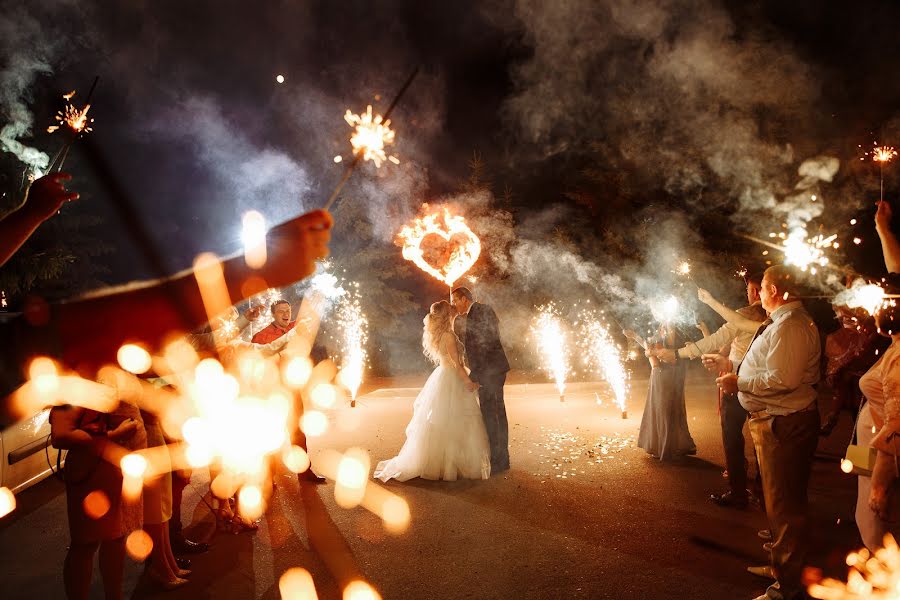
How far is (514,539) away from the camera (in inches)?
198

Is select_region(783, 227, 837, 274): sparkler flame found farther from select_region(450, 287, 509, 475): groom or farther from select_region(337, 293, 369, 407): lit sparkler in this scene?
select_region(337, 293, 369, 407): lit sparkler

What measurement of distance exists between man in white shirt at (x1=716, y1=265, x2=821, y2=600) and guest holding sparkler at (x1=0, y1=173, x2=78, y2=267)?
4.40 metres

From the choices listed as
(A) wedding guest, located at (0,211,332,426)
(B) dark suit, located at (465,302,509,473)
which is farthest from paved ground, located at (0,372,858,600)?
(A) wedding guest, located at (0,211,332,426)

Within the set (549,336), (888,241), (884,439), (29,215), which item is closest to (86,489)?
(29,215)

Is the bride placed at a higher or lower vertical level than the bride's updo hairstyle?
lower

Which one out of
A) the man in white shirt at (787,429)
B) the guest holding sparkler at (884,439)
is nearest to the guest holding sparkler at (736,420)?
the man in white shirt at (787,429)

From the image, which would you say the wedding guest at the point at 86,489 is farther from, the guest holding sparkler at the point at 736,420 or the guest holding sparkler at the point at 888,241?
the guest holding sparkler at the point at 888,241

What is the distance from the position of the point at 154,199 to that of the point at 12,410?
23.7m

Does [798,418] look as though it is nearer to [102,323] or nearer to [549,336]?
[102,323]

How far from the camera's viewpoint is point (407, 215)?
964 inches

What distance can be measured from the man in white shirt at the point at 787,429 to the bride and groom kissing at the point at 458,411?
368 centimetres

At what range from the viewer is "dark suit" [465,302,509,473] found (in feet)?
23.9

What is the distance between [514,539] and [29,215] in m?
4.94

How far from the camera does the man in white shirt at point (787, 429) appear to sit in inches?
147
